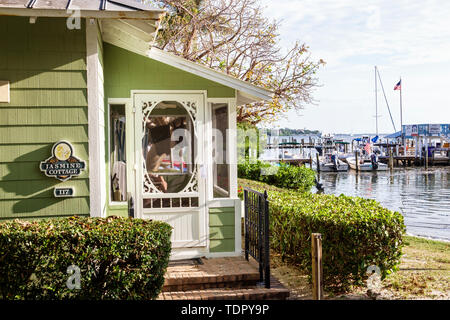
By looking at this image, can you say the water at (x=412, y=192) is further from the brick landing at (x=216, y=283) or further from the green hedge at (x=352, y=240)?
the brick landing at (x=216, y=283)

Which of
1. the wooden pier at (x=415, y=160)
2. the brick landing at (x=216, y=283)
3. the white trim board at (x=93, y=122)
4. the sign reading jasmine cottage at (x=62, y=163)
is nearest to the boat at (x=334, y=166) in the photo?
the wooden pier at (x=415, y=160)

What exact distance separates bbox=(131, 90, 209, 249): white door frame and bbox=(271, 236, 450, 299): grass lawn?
1318mm

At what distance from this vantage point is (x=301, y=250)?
6.31 m

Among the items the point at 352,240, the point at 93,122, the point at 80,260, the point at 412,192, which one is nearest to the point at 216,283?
the point at 352,240

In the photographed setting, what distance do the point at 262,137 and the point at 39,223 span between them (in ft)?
57.6

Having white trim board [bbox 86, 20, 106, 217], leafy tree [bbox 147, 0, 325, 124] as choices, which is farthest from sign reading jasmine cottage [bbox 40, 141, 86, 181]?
leafy tree [bbox 147, 0, 325, 124]

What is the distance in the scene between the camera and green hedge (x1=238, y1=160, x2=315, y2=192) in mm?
16688

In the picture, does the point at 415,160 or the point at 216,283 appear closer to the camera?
the point at 216,283

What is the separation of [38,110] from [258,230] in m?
3.09

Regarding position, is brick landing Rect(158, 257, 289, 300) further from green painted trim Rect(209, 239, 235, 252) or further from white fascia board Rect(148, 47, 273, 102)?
white fascia board Rect(148, 47, 273, 102)

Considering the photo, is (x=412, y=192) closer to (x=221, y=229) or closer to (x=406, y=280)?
(x=406, y=280)

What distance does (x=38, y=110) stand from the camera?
519cm
